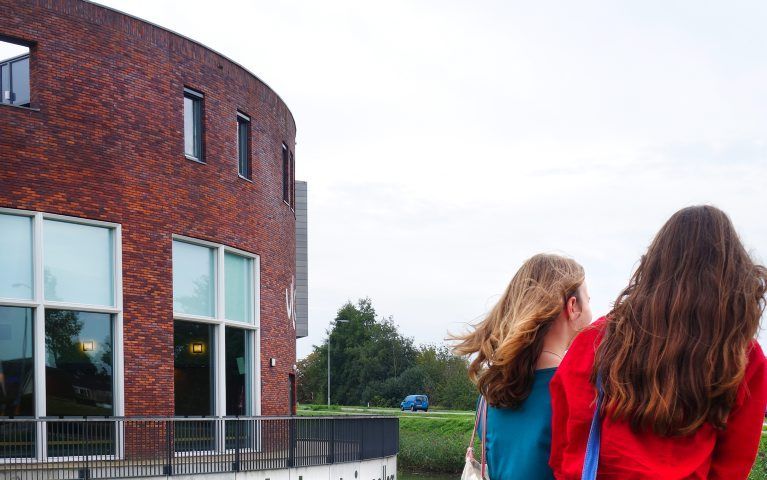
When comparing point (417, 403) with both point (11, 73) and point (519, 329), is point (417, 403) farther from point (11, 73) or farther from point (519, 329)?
point (519, 329)

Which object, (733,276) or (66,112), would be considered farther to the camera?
(66,112)

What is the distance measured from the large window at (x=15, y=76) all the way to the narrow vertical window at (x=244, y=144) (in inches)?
208

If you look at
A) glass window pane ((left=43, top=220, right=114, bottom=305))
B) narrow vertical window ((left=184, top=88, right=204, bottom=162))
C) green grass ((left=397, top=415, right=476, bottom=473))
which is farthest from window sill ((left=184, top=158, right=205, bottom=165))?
→ green grass ((left=397, top=415, right=476, bottom=473))

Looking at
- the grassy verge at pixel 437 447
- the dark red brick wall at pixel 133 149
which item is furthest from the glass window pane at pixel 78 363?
the grassy verge at pixel 437 447

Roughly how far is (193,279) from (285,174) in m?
5.65

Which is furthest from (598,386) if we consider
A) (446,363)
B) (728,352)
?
(446,363)

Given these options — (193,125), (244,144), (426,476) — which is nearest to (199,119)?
(193,125)

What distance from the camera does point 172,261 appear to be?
1772 cm

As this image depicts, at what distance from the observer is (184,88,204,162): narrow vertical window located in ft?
61.1

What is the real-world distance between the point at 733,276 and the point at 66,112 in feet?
48.4

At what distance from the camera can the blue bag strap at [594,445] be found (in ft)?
8.29

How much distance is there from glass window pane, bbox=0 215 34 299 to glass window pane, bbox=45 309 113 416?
58 centimetres

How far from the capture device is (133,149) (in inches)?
672

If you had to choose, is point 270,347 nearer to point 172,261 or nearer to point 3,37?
point 172,261
